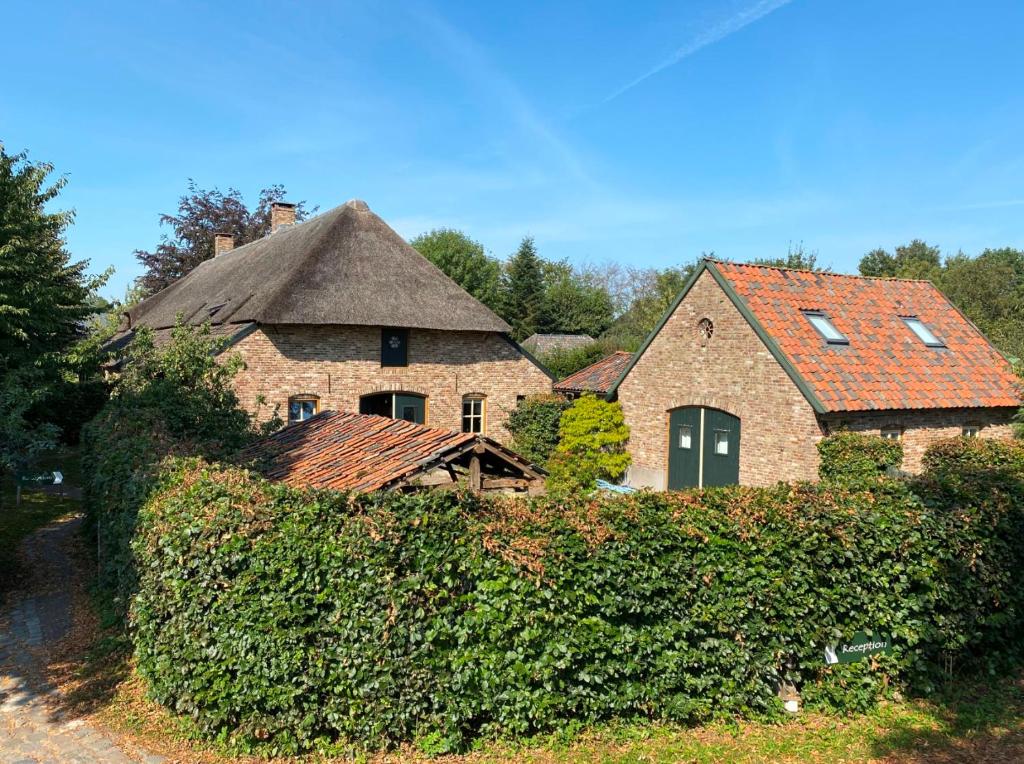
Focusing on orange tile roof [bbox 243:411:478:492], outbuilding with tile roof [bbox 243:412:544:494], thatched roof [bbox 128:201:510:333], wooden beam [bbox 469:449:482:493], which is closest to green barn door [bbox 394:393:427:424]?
thatched roof [bbox 128:201:510:333]

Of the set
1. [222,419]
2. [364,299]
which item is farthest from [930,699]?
[364,299]

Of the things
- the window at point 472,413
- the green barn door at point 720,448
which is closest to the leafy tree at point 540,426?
the window at point 472,413

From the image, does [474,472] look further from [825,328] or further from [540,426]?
[540,426]

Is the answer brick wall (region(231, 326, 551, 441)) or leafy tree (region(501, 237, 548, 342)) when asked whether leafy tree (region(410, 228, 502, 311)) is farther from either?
brick wall (region(231, 326, 551, 441))

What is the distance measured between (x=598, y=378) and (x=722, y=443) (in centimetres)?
608

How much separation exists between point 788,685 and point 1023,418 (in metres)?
12.0

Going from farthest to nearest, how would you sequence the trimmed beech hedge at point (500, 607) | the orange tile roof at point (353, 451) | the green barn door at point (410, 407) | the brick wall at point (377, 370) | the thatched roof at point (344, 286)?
1. the green barn door at point (410, 407)
2. the thatched roof at point (344, 286)
3. the brick wall at point (377, 370)
4. the orange tile roof at point (353, 451)
5. the trimmed beech hedge at point (500, 607)

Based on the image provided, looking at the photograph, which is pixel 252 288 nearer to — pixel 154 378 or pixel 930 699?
pixel 154 378

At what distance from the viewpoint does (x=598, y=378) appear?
20.9 metres

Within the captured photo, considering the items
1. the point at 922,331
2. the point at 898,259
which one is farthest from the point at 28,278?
the point at 898,259

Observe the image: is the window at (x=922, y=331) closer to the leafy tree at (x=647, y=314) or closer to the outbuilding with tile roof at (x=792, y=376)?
the outbuilding with tile roof at (x=792, y=376)

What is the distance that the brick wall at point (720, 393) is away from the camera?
1360 centimetres

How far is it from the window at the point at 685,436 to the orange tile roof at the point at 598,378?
3.26 metres

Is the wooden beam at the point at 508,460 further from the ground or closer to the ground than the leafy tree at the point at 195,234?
closer to the ground
